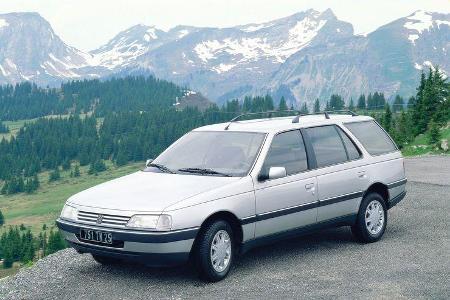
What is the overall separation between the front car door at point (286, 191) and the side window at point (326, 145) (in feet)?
0.97

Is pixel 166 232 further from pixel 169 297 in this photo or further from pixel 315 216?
pixel 315 216

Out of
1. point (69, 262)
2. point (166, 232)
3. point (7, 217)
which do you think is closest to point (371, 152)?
point (166, 232)

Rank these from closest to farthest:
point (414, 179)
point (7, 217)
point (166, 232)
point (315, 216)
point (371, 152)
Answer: point (166, 232)
point (315, 216)
point (371, 152)
point (414, 179)
point (7, 217)

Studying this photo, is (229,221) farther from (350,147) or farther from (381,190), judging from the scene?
(381,190)

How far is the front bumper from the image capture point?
6.84 m

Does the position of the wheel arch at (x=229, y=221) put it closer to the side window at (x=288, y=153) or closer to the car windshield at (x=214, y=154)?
the car windshield at (x=214, y=154)

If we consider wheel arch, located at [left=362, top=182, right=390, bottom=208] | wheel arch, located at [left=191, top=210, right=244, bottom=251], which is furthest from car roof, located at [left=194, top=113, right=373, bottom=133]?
wheel arch, located at [left=191, top=210, right=244, bottom=251]

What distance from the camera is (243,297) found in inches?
270

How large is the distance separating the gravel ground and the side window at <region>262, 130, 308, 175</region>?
1.35 metres

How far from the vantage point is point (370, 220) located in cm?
960

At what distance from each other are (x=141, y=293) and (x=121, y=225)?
84 centimetres

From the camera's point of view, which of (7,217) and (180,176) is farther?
(7,217)

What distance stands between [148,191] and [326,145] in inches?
120

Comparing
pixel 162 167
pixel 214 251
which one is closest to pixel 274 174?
pixel 214 251
